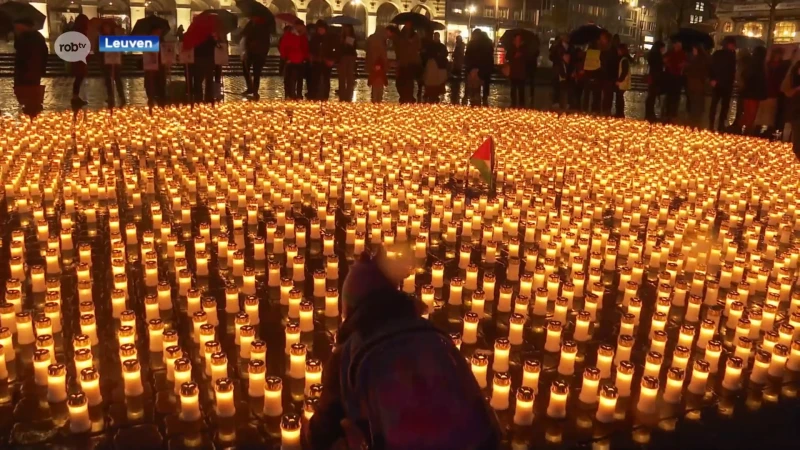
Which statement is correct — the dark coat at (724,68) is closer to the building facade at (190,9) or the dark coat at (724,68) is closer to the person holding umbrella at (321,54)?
the person holding umbrella at (321,54)

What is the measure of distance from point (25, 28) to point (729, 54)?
530 inches

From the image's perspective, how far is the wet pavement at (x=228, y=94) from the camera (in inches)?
631

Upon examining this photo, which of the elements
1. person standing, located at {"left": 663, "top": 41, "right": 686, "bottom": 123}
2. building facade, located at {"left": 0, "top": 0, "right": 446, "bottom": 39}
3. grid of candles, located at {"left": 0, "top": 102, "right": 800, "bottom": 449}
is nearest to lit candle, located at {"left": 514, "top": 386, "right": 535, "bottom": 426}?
grid of candles, located at {"left": 0, "top": 102, "right": 800, "bottom": 449}

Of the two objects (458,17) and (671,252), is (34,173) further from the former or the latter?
(458,17)

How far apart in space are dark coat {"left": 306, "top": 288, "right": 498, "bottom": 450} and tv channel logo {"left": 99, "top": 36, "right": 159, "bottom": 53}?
12.8 metres

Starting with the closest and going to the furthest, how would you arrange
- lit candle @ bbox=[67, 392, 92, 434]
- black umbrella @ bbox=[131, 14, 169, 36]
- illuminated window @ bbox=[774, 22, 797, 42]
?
lit candle @ bbox=[67, 392, 92, 434], black umbrella @ bbox=[131, 14, 169, 36], illuminated window @ bbox=[774, 22, 797, 42]

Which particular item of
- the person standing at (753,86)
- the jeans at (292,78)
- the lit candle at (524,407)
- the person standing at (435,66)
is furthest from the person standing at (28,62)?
the person standing at (753,86)

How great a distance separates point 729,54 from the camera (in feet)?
48.3

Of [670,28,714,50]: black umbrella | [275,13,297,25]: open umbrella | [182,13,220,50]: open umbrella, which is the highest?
[275,13,297,25]: open umbrella

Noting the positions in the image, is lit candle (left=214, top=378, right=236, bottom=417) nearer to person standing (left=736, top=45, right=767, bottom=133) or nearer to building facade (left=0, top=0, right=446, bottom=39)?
person standing (left=736, top=45, right=767, bottom=133)

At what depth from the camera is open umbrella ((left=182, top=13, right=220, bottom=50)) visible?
14.7 meters

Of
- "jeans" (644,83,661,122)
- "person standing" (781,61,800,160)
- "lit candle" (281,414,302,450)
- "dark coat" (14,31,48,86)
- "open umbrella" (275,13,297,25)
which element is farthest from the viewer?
"open umbrella" (275,13,297,25)

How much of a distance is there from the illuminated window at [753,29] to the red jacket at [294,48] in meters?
61.4

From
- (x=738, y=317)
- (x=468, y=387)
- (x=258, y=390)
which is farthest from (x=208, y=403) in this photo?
(x=738, y=317)
